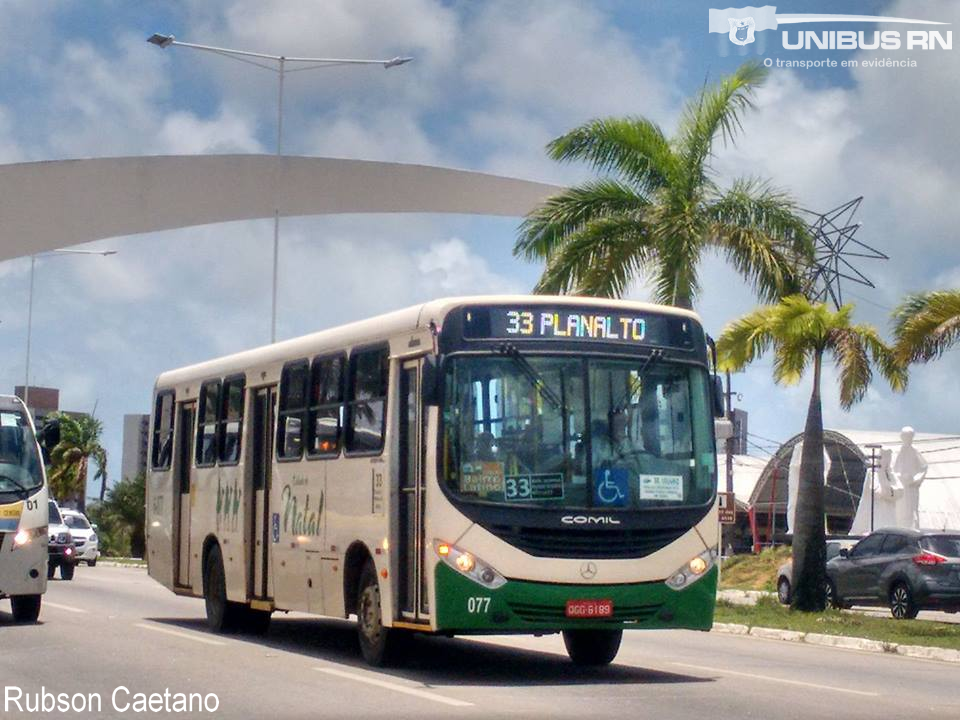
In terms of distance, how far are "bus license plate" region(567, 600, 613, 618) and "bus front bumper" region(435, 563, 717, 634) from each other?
31 millimetres

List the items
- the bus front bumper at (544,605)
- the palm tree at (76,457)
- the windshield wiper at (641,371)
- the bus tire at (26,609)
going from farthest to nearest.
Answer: the palm tree at (76,457), the bus tire at (26,609), the windshield wiper at (641,371), the bus front bumper at (544,605)

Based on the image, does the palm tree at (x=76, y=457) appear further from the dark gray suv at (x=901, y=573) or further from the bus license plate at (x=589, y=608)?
the bus license plate at (x=589, y=608)

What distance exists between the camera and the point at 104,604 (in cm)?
2481

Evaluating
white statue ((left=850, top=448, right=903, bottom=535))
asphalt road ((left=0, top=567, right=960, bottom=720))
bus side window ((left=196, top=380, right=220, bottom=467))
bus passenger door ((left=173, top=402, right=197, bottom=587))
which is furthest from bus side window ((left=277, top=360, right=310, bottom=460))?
white statue ((left=850, top=448, right=903, bottom=535))

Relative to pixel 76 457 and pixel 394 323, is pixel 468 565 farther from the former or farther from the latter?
pixel 76 457

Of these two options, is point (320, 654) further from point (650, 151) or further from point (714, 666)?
point (650, 151)

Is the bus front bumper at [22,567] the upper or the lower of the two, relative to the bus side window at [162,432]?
lower

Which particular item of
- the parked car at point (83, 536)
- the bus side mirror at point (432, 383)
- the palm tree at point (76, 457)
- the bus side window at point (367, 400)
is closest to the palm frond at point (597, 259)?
the bus side window at point (367, 400)

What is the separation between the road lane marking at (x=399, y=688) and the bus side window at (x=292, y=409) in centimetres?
282

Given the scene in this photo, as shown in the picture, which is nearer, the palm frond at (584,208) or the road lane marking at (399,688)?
the road lane marking at (399,688)

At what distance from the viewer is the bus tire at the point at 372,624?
557 inches

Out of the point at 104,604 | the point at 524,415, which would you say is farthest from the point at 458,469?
the point at 104,604

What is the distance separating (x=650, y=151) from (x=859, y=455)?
3591cm

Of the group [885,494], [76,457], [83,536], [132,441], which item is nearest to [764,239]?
[885,494]
